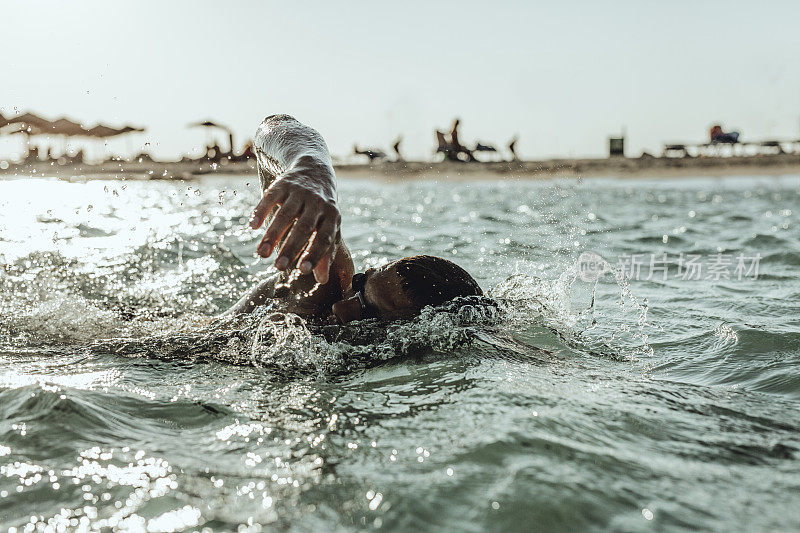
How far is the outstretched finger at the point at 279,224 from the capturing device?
230cm

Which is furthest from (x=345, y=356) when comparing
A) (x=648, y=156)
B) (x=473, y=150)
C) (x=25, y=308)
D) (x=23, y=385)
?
(x=648, y=156)

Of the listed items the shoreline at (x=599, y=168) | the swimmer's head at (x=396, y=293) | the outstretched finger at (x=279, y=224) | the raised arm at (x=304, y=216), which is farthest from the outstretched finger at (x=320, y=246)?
the shoreline at (x=599, y=168)

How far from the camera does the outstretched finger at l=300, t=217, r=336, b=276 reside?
7.50 feet

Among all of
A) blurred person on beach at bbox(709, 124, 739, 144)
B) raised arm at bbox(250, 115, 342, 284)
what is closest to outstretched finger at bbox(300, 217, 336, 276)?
raised arm at bbox(250, 115, 342, 284)

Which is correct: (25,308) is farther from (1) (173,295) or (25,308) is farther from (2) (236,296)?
(2) (236,296)

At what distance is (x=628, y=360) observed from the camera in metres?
3.28

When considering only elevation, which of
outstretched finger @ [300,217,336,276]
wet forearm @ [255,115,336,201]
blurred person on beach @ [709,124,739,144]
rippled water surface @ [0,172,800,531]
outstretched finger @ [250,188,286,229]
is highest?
blurred person on beach @ [709,124,739,144]

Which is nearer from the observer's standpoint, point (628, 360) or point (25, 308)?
point (628, 360)

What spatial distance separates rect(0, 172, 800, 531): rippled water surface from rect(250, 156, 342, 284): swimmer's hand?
542 millimetres

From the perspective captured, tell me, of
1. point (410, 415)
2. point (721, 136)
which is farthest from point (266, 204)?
point (721, 136)

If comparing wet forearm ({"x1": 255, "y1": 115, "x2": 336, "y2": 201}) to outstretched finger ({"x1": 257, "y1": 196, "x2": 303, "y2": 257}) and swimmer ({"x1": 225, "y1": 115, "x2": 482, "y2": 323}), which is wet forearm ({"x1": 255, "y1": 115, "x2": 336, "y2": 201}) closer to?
swimmer ({"x1": 225, "y1": 115, "x2": 482, "y2": 323})

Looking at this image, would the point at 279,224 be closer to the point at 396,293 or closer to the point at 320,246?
the point at 320,246

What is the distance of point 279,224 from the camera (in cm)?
235

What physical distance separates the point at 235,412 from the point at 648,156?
42161 millimetres
